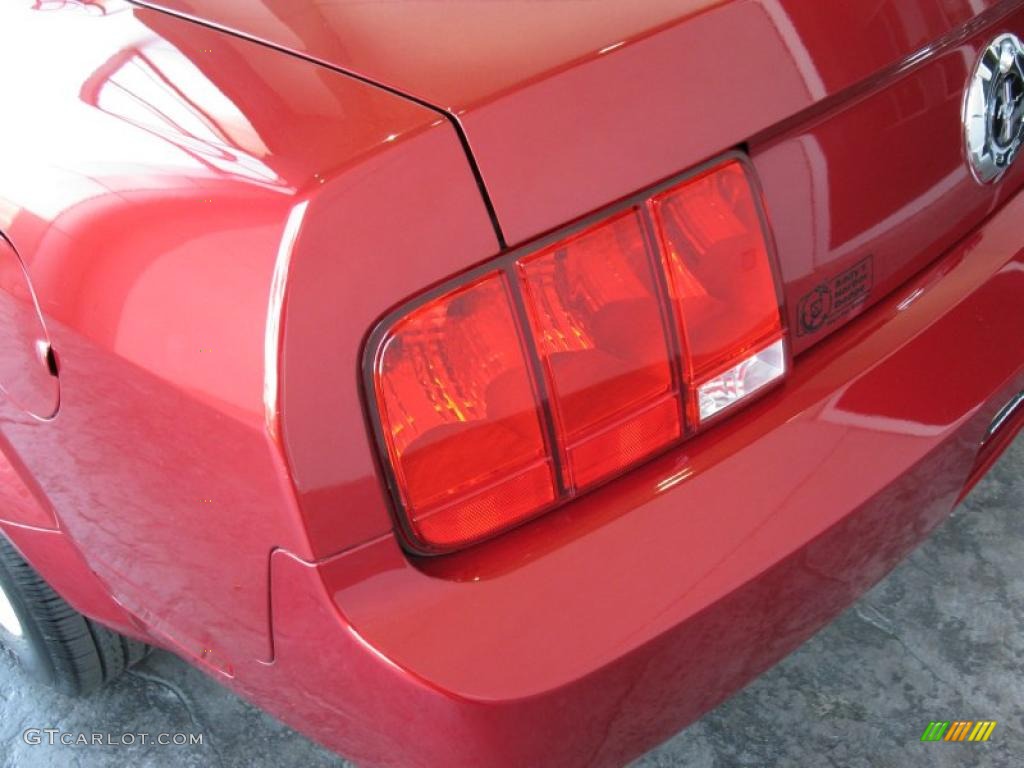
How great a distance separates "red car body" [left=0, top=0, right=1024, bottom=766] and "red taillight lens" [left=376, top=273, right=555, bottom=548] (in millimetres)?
31

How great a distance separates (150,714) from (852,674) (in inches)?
49.8

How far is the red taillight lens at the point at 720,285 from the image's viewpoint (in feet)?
3.84

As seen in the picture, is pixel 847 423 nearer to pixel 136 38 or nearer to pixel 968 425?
pixel 968 425

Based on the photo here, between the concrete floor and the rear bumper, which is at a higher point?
the rear bumper

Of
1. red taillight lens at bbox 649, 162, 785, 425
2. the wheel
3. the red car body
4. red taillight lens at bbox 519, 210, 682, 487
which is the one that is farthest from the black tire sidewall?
red taillight lens at bbox 649, 162, 785, 425

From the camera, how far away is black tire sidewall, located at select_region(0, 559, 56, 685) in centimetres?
184

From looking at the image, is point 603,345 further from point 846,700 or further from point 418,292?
point 846,700

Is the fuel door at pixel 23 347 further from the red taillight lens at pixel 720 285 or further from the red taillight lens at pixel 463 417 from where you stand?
the red taillight lens at pixel 720 285

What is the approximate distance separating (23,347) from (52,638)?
0.73 metres

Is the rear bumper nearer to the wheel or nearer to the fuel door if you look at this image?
the fuel door

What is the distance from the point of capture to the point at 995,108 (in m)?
1.49

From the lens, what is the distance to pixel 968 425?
1.44m

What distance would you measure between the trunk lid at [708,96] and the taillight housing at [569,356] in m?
0.05

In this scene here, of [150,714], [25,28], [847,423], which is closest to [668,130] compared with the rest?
[847,423]
